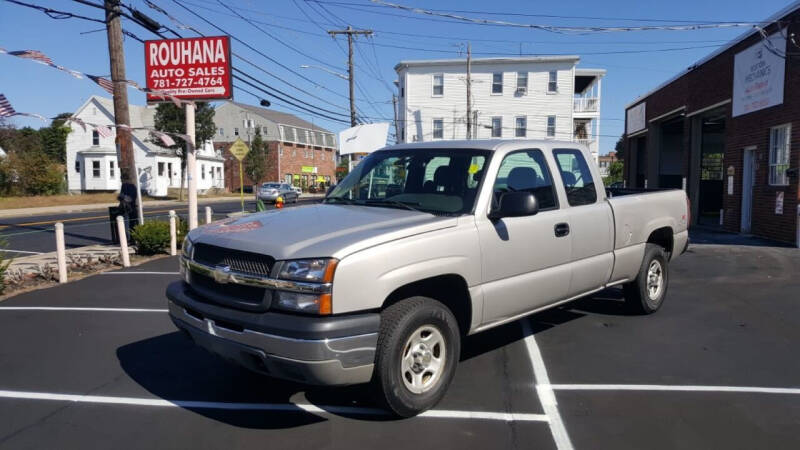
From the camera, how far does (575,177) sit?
5539 mm

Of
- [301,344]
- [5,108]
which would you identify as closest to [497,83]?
[5,108]

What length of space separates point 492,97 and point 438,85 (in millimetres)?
3697

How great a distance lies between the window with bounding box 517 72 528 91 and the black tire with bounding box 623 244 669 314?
3275 cm

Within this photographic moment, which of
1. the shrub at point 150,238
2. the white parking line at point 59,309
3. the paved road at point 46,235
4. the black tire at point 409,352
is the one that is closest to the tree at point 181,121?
the paved road at point 46,235

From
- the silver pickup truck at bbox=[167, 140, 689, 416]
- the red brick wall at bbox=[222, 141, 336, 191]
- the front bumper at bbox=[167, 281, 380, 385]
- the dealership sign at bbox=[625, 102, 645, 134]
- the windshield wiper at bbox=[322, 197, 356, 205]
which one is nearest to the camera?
the front bumper at bbox=[167, 281, 380, 385]

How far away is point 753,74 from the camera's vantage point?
1493cm

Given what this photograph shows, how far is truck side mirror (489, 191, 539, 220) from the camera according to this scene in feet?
13.8

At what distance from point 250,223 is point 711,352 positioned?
4.38 m

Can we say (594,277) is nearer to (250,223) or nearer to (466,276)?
(466,276)

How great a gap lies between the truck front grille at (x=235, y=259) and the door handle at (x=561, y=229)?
2.56m

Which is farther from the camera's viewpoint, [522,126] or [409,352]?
[522,126]

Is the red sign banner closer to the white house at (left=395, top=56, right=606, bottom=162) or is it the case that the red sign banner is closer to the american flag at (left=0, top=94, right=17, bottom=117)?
the american flag at (left=0, top=94, right=17, bottom=117)

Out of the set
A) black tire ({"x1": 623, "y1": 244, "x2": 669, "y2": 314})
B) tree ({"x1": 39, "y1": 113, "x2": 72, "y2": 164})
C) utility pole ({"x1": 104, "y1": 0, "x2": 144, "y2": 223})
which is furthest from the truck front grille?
tree ({"x1": 39, "y1": 113, "x2": 72, "y2": 164})

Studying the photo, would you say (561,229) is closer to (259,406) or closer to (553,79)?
(259,406)
